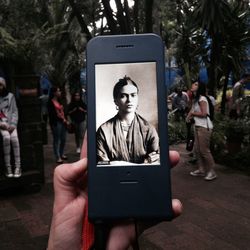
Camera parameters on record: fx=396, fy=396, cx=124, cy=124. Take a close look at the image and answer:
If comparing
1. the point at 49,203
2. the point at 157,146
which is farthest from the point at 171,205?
the point at 49,203

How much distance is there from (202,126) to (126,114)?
17.3ft

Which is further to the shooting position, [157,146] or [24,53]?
[24,53]

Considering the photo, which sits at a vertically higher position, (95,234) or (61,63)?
(61,63)

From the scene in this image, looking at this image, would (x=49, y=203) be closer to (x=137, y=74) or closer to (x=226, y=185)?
(x=226, y=185)

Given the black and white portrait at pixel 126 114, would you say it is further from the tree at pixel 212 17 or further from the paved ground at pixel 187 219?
the tree at pixel 212 17

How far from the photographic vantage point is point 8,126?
235 inches

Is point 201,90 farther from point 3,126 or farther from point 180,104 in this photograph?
point 180,104

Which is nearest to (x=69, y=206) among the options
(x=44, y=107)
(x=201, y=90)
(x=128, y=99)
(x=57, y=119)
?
(x=128, y=99)

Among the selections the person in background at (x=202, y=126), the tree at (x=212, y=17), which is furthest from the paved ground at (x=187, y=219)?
the tree at (x=212, y=17)

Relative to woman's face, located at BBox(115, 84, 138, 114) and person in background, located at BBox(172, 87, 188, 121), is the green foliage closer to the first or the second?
person in background, located at BBox(172, 87, 188, 121)

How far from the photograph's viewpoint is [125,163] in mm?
1706

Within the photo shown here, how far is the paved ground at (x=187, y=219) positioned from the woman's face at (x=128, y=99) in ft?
9.40

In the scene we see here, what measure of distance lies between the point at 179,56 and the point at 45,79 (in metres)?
7.92

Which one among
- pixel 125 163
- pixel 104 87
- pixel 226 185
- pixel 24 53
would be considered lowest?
pixel 226 185
